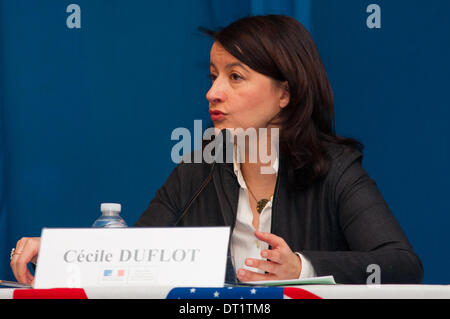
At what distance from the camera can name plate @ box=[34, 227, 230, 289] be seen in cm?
75

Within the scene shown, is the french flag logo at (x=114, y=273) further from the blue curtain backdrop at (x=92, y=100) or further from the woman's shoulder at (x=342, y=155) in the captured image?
the blue curtain backdrop at (x=92, y=100)

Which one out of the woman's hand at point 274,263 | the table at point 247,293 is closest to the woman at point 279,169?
the woman's hand at point 274,263

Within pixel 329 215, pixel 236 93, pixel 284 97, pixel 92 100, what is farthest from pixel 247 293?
pixel 92 100

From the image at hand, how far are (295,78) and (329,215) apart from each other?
377mm

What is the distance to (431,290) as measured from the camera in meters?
0.69

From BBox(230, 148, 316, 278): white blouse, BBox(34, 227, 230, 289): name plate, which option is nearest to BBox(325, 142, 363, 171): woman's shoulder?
BBox(230, 148, 316, 278): white blouse

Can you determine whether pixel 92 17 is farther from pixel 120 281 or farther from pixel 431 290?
pixel 431 290

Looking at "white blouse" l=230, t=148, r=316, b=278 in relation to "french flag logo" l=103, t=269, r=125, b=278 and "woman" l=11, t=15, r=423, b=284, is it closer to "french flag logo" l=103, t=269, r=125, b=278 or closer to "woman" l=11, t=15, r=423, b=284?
"woman" l=11, t=15, r=423, b=284

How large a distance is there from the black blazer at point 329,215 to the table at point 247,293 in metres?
0.33

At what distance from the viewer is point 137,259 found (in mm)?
769

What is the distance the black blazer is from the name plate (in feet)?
0.98

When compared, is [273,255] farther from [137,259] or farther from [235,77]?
[235,77]

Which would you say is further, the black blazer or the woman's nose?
the woman's nose
